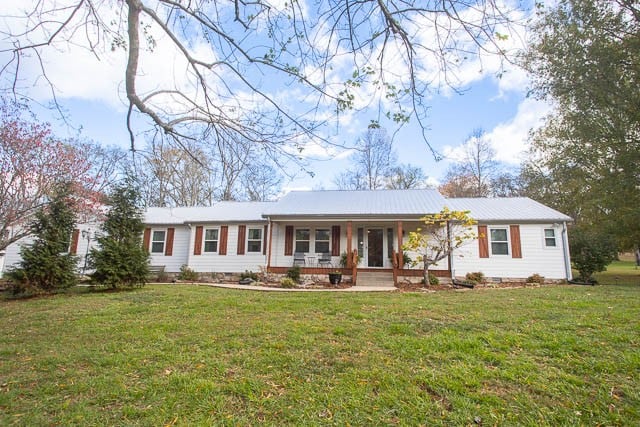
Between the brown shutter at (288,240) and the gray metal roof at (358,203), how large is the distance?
3.51 feet

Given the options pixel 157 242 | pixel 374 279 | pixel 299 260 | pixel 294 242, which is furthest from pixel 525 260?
pixel 157 242

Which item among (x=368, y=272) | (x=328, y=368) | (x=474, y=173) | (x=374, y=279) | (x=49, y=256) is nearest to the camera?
(x=328, y=368)

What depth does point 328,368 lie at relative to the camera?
10.8 ft

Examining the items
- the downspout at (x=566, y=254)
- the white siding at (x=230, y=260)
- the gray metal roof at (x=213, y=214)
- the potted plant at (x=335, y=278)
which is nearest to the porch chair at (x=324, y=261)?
the potted plant at (x=335, y=278)

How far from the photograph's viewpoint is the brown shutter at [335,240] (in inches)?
537

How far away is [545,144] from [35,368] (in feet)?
85.0

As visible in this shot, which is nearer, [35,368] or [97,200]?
[35,368]

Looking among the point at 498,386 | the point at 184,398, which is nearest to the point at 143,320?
the point at 184,398

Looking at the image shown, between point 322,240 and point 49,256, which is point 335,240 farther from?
point 49,256

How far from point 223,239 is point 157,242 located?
12.6 ft

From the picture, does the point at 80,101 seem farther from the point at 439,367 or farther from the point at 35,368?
the point at 439,367

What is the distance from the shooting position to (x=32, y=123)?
10508 mm

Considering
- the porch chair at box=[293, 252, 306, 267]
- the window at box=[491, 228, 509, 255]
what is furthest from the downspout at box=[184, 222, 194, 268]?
the window at box=[491, 228, 509, 255]

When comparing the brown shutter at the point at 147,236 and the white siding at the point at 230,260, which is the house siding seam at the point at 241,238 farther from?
the brown shutter at the point at 147,236
